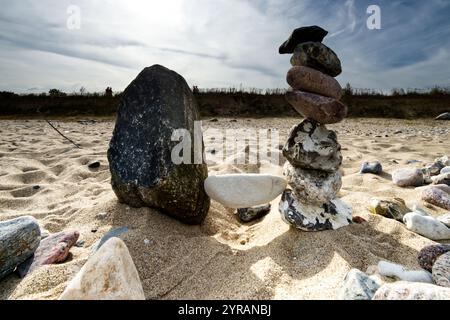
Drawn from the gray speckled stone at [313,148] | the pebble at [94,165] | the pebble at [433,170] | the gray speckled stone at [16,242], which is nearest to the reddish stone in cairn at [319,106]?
the gray speckled stone at [313,148]

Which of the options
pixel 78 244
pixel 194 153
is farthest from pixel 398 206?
pixel 78 244

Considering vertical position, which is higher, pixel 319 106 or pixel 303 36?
pixel 303 36

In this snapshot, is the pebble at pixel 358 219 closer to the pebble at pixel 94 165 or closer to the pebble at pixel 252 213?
the pebble at pixel 252 213

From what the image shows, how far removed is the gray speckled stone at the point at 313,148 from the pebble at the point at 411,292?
1.17 metres

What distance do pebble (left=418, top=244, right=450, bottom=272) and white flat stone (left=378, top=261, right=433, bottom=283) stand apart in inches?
4.6

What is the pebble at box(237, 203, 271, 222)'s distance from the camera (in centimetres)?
317

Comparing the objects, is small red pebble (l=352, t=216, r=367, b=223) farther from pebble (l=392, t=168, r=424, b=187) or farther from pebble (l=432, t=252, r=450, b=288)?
pebble (l=392, t=168, r=424, b=187)

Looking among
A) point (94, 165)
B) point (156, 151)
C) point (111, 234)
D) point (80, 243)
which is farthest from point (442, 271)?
point (94, 165)

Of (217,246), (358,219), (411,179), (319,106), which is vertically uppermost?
(319,106)

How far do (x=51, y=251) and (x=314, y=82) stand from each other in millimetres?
2373

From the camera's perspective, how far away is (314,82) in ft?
8.18

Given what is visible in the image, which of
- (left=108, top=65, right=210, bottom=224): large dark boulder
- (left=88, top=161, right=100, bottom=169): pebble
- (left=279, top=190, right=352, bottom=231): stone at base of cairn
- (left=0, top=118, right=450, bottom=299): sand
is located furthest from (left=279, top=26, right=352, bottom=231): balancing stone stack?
(left=88, top=161, right=100, bottom=169): pebble

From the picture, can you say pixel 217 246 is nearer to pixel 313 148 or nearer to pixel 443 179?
pixel 313 148

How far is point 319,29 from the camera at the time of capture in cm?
246
